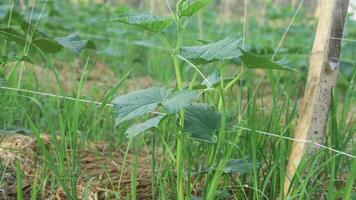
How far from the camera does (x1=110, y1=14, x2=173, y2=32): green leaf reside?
947mm

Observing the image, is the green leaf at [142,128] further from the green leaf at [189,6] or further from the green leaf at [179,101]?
the green leaf at [189,6]

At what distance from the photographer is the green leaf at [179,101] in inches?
33.8

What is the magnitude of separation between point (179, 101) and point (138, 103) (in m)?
0.09

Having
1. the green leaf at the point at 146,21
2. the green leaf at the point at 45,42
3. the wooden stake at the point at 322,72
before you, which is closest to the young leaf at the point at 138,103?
the green leaf at the point at 146,21

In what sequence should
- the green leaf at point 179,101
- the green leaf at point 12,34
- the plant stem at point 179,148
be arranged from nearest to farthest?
the green leaf at point 179,101
the plant stem at point 179,148
the green leaf at point 12,34

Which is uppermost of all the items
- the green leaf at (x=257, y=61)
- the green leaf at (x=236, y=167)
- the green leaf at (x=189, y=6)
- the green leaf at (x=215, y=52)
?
the green leaf at (x=189, y=6)

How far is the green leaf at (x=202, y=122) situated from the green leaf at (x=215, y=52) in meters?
0.09

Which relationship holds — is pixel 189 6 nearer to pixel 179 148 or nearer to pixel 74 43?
pixel 179 148

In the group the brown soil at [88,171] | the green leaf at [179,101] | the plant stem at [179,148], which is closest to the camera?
the green leaf at [179,101]

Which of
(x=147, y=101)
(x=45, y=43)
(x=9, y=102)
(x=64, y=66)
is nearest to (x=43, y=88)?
(x=9, y=102)

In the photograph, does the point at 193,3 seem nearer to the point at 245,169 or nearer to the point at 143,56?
the point at 245,169

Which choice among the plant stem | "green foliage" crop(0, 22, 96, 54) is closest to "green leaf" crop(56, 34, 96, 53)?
"green foliage" crop(0, 22, 96, 54)

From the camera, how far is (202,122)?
3.20 ft

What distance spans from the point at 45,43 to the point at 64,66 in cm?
197
